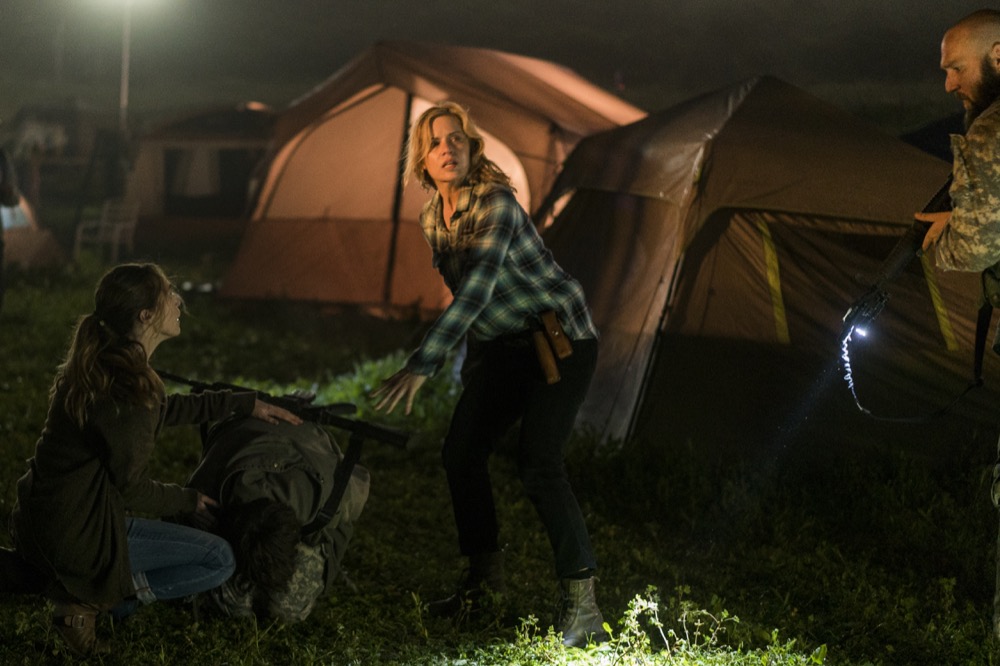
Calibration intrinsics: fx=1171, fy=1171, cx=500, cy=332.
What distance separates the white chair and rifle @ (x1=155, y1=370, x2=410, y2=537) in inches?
548

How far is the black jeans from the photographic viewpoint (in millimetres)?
4273

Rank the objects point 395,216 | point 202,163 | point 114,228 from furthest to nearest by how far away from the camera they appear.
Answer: point 202,163 < point 114,228 < point 395,216

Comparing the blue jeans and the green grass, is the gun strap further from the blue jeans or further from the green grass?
the blue jeans

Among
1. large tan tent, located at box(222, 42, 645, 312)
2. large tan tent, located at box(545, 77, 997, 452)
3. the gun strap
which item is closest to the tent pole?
large tan tent, located at box(222, 42, 645, 312)

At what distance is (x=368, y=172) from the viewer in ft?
42.7

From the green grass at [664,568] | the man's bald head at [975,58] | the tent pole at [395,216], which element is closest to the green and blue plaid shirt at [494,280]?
the green grass at [664,568]

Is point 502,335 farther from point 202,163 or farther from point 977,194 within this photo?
A: point 202,163

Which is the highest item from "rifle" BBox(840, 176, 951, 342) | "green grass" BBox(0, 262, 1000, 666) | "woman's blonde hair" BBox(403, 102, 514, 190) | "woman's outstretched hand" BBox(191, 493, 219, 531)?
"woman's blonde hair" BBox(403, 102, 514, 190)

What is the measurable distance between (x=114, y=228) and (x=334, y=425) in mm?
15416

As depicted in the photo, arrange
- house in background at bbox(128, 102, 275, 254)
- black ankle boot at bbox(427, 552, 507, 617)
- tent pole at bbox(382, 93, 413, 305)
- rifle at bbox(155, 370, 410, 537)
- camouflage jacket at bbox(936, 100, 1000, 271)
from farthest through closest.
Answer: house in background at bbox(128, 102, 275, 254)
tent pole at bbox(382, 93, 413, 305)
black ankle boot at bbox(427, 552, 507, 617)
rifle at bbox(155, 370, 410, 537)
camouflage jacket at bbox(936, 100, 1000, 271)

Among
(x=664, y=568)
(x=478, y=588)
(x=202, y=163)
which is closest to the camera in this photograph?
(x=478, y=588)

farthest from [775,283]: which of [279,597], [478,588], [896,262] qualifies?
[279,597]

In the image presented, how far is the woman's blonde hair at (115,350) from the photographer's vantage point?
372 centimetres

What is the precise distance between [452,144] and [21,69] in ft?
141
